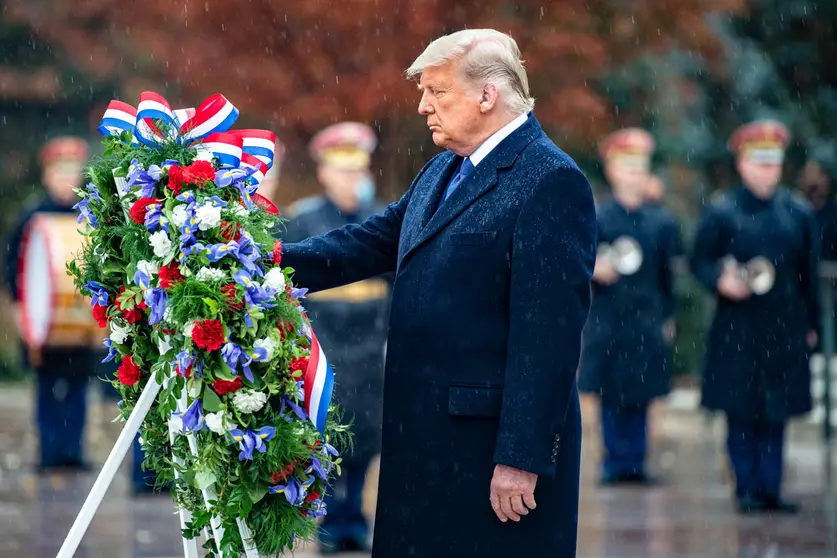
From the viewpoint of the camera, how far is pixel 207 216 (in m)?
3.93

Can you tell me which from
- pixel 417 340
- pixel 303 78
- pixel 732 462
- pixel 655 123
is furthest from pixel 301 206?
pixel 655 123

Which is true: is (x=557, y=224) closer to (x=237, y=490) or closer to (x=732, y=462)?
(x=237, y=490)

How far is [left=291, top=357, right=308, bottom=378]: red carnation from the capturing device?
4.06 meters

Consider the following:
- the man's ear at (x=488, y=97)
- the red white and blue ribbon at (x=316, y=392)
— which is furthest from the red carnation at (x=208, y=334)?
the man's ear at (x=488, y=97)

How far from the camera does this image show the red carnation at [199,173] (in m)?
4.00

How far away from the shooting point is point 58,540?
7.77 m

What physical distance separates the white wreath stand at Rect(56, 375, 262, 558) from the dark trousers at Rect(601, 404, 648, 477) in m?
6.38

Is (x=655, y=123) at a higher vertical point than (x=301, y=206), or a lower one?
higher

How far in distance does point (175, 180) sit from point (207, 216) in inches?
5.8

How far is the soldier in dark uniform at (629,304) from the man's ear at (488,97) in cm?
617

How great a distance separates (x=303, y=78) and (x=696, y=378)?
5683mm

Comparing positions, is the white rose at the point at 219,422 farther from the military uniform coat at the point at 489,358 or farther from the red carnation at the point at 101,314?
the military uniform coat at the point at 489,358

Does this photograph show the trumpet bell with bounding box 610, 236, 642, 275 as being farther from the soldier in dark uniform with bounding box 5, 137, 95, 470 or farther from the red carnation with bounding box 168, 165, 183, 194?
the red carnation with bounding box 168, 165, 183, 194

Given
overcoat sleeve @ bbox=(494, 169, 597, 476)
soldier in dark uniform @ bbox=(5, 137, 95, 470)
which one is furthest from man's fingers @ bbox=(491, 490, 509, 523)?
soldier in dark uniform @ bbox=(5, 137, 95, 470)
